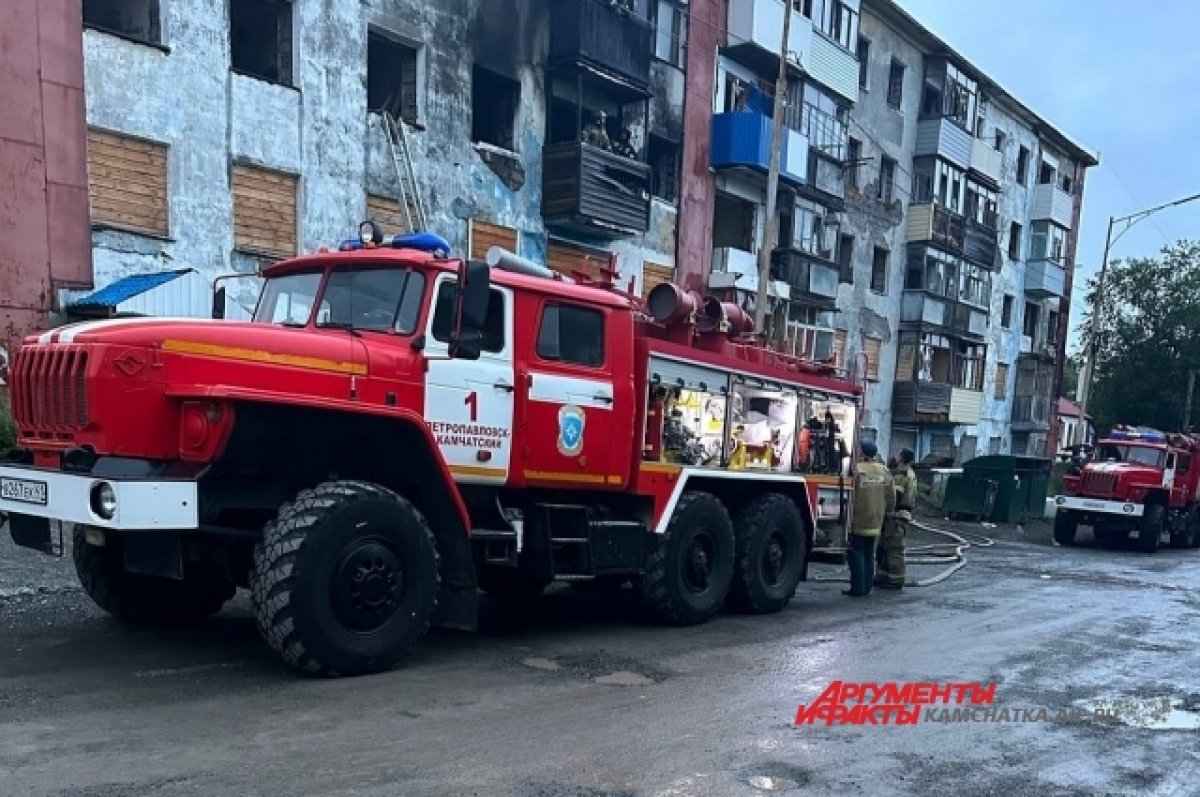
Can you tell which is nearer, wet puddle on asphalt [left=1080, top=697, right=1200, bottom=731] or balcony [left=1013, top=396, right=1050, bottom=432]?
wet puddle on asphalt [left=1080, top=697, right=1200, bottom=731]

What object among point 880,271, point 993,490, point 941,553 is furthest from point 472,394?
point 880,271

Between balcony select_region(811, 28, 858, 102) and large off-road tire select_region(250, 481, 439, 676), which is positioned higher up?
balcony select_region(811, 28, 858, 102)

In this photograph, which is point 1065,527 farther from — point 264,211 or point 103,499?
point 103,499

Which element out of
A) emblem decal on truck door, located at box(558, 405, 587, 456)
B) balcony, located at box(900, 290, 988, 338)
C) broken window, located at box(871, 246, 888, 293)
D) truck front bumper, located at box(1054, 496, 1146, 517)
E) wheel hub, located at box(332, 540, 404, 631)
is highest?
broken window, located at box(871, 246, 888, 293)

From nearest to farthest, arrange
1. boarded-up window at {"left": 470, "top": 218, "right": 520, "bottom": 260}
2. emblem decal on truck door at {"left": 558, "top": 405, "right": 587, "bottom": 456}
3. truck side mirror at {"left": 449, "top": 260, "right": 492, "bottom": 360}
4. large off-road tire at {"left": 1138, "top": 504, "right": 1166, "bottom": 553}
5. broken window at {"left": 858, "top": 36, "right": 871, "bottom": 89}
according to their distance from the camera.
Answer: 1. truck side mirror at {"left": 449, "top": 260, "right": 492, "bottom": 360}
2. emblem decal on truck door at {"left": 558, "top": 405, "right": 587, "bottom": 456}
3. boarded-up window at {"left": 470, "top": 218, "right": 520, "bottom": 260}
4. large off-road tire at {"left": 1138, "top": 504, "right": 1166, "bottom": 553}
5. broken window at {"left": 858, "top": 36, "right": 871, "bottom": 89}

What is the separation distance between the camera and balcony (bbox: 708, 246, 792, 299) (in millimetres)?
23972

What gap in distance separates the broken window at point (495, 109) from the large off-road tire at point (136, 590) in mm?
13489

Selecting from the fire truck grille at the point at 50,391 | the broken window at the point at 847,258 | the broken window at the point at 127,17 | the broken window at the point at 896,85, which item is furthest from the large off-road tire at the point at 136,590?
the broken window at the point at 896,85

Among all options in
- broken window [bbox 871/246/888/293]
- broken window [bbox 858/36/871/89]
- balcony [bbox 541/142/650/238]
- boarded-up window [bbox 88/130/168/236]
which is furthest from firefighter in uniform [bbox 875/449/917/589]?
broken window [bbox 858/36/871/89]

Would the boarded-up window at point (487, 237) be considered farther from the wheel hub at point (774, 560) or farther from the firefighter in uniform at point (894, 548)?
the wheel hub at point (774, 560)

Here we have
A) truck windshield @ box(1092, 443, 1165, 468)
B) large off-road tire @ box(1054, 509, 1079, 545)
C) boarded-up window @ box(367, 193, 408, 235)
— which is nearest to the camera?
boarded-up window @ box(367, 193, 408, 235)

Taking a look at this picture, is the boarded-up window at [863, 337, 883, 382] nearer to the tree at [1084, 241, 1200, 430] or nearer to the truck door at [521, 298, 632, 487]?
the tree at [1084, 241, 1200, 430]

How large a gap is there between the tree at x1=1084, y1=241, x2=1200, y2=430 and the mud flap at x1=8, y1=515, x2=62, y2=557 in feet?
141

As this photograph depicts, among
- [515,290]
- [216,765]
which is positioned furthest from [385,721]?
[515,290]
